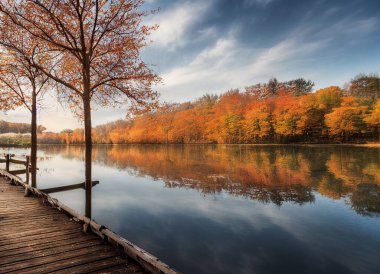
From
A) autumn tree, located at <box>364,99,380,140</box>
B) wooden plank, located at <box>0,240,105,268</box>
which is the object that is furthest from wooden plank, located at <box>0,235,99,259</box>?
autumn tree, located at <box>364,99,380,140</box>

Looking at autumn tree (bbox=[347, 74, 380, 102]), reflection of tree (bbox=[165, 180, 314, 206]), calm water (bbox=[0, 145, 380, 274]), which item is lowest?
calm water (bbox=[0, 145, 380, 274])

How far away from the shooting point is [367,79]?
8494 centimetres

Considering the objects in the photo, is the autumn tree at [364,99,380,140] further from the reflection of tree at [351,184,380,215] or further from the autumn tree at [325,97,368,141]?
the reflection of tree at [351,184,380,215]

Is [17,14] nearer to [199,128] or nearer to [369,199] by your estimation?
[369,199]

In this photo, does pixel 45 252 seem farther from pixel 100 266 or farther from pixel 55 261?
pixel 100 266

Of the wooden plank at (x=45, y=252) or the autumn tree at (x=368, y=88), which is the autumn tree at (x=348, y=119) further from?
the wooden plank at (x=45, y=252)

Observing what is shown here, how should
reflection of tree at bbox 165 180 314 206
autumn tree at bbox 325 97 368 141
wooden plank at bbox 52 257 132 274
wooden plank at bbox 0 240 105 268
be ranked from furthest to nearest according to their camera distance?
autumn tree at bbox 325 97 368 141 → reflection of tree at bbox 165 180 314 206 → wooden plank at bbox 0 240 105 268 → wooden plank at bbox 52 257 132 274

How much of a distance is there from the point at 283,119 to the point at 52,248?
241ft

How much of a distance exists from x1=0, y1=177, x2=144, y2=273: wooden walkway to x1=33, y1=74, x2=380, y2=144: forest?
36196 mm

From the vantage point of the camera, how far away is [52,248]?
617 centimetres

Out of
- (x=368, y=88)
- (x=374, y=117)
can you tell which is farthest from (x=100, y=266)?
(x=368, y=88)

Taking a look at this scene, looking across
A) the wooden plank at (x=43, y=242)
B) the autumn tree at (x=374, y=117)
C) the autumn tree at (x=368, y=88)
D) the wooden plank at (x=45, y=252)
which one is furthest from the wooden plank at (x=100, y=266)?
the autumn tree at (x=368, y=88)

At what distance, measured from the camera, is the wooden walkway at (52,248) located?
5.23 meters

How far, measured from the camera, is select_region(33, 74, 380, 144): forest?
6338cm
